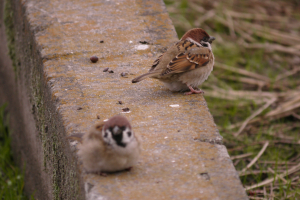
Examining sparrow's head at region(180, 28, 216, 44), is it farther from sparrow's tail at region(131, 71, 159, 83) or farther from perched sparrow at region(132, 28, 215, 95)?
sparrow's tail at region(131, 71, 159, 83)

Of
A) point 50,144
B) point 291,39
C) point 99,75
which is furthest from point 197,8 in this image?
point 50,144

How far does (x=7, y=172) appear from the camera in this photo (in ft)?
15.9

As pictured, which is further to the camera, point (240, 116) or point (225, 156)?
point (240, 116)

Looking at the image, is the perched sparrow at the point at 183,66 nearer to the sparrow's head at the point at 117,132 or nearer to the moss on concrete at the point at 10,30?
the sparrow's head at the point at 117,132

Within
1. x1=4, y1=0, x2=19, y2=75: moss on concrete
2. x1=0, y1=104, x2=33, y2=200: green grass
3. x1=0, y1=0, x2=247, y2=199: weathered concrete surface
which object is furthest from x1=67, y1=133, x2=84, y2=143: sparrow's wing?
x1=4, y1=0, x2=19, y2=75: moss on concrete

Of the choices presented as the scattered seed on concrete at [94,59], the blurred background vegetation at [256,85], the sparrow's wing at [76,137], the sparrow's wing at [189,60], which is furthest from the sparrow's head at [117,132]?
the blurred background vegetation at [256,85]

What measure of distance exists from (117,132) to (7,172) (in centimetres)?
291

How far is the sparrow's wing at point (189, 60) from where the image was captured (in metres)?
3.63

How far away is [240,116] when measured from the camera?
219 inches

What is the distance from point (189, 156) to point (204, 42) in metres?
1.73

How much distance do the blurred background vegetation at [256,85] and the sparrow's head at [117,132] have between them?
1807mm

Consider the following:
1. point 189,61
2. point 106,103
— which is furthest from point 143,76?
point 189,61

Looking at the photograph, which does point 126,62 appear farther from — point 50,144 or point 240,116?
point 240,116

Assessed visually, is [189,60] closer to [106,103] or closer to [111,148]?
[106,103]
